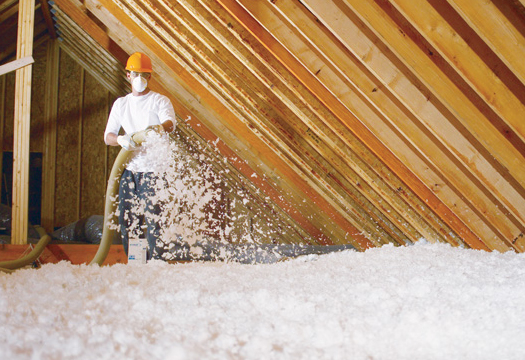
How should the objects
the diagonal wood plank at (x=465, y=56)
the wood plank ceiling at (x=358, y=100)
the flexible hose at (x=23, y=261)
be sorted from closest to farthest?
the diagonal wood plank at (x=465, y=56), the wood plank ceiling at (x=358, y=100), the flexible hose at (x=23, y=261)

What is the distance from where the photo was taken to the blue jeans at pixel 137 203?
294cm

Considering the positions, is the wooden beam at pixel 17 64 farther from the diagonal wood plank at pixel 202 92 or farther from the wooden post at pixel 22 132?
the diagonal wood plank at pixel 202 92

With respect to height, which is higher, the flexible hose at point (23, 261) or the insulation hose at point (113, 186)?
the insulation hose at point (113, 186)

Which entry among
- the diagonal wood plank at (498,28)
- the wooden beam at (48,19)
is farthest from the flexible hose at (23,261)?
the wooden beam at (48,19)

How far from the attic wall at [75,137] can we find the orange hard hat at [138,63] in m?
3.22

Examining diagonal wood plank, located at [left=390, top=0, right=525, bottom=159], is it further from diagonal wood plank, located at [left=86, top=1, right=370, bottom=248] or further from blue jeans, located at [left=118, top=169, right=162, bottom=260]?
diagonal wood plank, located at [left=86, top=1, right=370, bottom=248]

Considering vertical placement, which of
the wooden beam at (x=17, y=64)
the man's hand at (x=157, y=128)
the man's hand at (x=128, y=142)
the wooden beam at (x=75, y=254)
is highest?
the wooden beam at (x=17, y=64)

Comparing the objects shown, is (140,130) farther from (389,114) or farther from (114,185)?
(389,114)

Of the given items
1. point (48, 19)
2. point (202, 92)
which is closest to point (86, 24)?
point (48, 19)

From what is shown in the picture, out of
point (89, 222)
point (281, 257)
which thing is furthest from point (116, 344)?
point (89, 222)

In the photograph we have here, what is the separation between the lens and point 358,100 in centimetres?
245

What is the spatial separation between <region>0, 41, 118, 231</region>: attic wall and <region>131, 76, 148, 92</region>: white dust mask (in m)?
3.21

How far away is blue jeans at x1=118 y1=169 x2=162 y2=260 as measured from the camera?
294 cm

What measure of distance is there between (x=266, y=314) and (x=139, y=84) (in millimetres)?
2063
